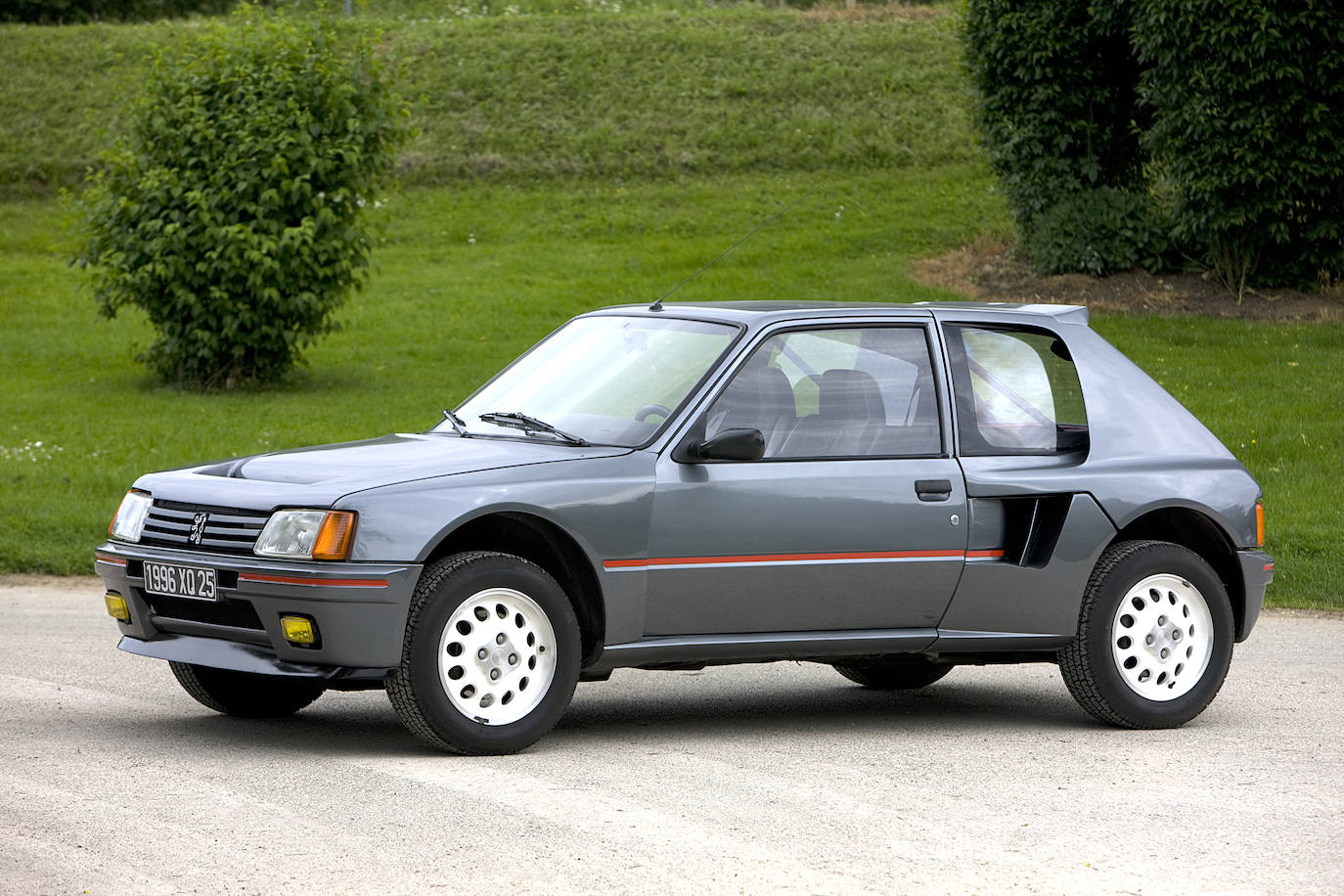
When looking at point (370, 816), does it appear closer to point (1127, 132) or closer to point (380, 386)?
point (380, 386)

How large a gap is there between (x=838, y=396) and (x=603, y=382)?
978mm

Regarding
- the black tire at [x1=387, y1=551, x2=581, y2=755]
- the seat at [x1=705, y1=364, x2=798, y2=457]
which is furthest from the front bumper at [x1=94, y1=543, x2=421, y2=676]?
the seat at [x1=705, y1=364, x2=798, y2=457]

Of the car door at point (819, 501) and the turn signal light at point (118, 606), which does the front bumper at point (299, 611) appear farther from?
the car door at point (819, 501)

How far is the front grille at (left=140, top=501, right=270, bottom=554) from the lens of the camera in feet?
21.9

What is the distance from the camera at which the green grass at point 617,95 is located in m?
34.2

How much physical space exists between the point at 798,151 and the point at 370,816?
29.0 meters

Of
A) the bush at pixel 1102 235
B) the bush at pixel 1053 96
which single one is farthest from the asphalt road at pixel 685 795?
the bush at pixel 1053 96

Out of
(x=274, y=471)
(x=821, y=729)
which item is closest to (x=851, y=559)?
(x=821, y=729)

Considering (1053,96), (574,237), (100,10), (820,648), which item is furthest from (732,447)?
(100,10)

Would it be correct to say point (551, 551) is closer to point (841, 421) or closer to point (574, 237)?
point (841, 421)

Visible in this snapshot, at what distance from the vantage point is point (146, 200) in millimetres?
19828

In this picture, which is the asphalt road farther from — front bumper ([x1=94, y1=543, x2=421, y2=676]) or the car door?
the car door

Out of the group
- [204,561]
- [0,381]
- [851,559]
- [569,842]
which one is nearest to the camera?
[569,842]

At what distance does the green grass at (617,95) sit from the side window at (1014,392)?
1003 inches
